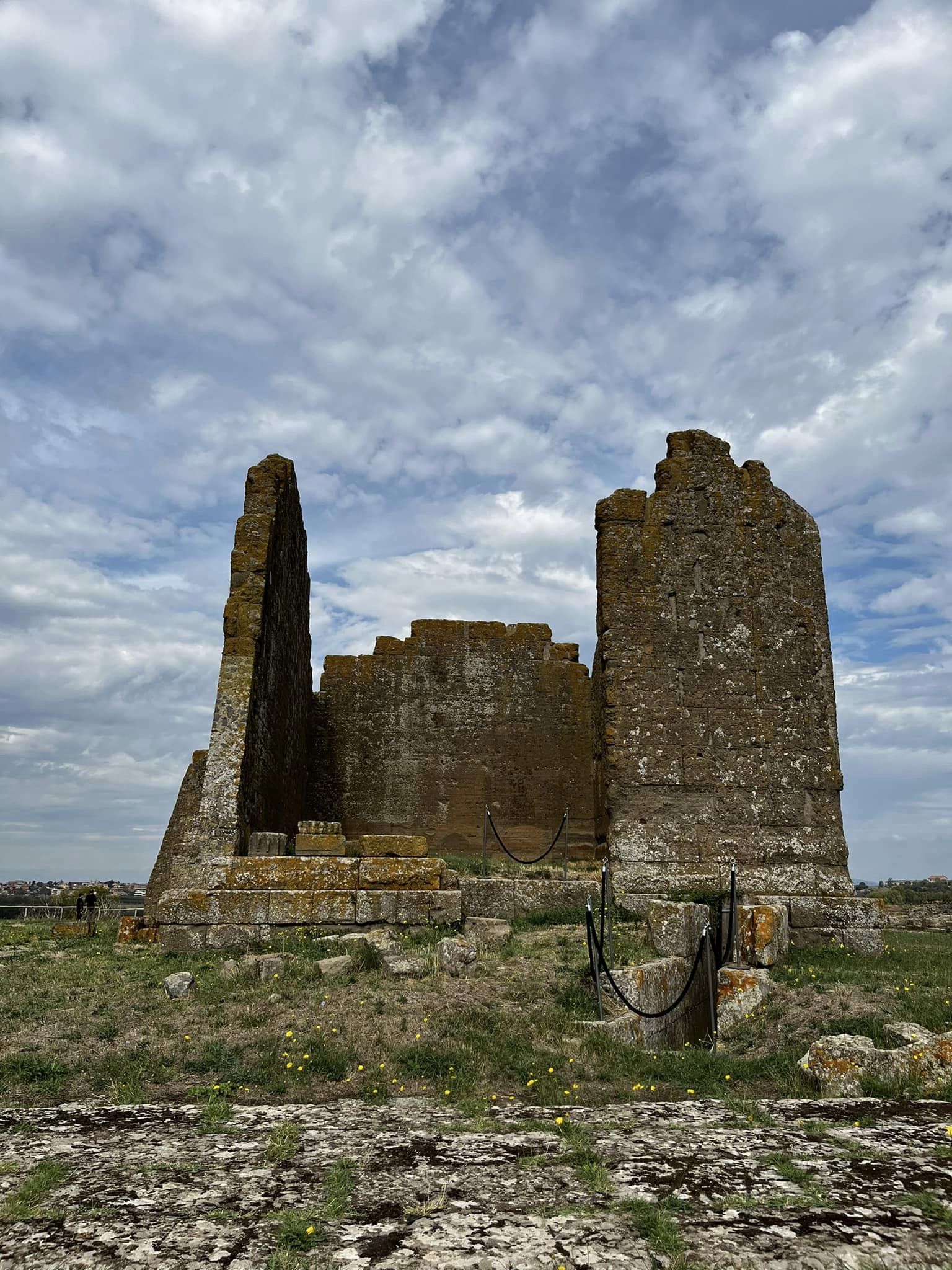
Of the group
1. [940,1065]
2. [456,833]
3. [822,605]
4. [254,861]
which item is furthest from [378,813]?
[940,1065]

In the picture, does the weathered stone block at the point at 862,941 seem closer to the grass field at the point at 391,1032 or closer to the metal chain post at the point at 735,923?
the grass field at the point at 391,1032

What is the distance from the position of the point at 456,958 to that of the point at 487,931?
61.6 inches

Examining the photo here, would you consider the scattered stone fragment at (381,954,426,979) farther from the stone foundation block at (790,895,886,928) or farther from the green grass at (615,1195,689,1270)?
the stone foundation block at (790,895,886,928)

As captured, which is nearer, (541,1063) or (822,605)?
(541,1063)

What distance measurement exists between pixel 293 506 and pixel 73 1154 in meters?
10.6

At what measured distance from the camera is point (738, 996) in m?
7.47

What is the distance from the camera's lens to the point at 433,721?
15.5m

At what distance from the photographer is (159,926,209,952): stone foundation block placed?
9383 millimetres

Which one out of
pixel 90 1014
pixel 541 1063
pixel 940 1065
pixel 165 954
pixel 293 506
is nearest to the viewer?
pixel 940 1065

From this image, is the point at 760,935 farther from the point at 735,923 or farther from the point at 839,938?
the point at 839,938

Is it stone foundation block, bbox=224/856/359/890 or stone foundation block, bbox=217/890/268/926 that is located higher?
stone foundation block, bbox=224/856/359/890

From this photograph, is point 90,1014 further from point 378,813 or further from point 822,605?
point 822,605

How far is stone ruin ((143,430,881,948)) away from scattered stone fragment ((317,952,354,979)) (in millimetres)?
1423

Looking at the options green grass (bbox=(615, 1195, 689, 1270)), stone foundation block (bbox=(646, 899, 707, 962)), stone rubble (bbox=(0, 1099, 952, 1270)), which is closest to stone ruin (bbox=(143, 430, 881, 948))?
stone foundation block (bbox=(646, 899, 707, 962))
